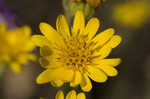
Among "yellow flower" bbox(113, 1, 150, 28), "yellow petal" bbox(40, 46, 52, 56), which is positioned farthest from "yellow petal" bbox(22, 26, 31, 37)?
"yellow flower" bbox(113, 1, 150, 28)

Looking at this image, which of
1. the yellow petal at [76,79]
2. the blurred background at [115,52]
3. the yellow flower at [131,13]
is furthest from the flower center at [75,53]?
the yellow flower at [131,13]

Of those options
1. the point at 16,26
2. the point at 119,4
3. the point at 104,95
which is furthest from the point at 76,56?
the point at 119,4

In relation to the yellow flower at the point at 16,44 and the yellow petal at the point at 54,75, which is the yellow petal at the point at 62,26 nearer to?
the yellow petal at the point at 54,75

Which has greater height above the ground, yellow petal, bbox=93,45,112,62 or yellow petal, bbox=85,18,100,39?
yellow petal, bbox=85,18,100,39

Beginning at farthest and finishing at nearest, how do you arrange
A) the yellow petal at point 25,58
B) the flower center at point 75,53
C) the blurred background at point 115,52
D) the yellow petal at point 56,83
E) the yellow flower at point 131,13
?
the yellow flower at point 131,13, the blurred background at point 115,52, the yellow petal at point 25,58, the flower center at point 75,53, the yellow petal at point 56,83

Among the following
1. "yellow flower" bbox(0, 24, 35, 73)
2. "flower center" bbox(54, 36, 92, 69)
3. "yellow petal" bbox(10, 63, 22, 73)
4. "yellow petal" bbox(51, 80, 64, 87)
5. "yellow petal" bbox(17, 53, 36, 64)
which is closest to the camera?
"yellow petal" bbox(51, 80, 64, 87)

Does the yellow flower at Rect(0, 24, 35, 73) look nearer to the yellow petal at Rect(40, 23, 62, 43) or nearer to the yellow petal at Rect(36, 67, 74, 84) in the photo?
the yellow petal at Rect(40, 23, 62, 43)

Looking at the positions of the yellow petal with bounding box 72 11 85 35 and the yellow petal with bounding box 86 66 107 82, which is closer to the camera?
the yellow petal with bounding box 86 66 107 82
